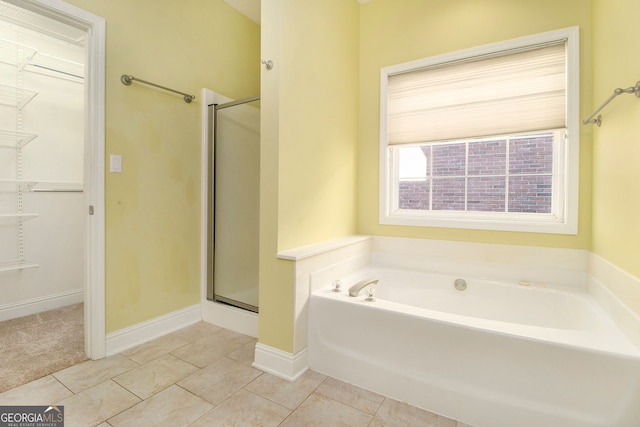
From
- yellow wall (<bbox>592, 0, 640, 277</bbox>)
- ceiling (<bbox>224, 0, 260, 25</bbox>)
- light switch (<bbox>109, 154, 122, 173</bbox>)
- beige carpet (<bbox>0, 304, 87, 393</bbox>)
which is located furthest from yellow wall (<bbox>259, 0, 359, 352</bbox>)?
yellow wall (<bbox>592, 0, 640, 277</bbox>)

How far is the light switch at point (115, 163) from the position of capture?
1.99m

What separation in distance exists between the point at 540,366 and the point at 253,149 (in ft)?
6.90

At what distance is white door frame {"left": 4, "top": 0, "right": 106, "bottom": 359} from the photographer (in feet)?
6.16

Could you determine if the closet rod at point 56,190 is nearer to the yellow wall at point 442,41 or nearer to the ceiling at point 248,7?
the ceiling at point 248,7

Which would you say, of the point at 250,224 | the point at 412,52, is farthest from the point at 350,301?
the point at 412,52

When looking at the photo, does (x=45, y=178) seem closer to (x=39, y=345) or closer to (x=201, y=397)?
(x=39, y=345)

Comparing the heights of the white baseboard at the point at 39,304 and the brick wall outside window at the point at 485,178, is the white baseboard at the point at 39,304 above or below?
below

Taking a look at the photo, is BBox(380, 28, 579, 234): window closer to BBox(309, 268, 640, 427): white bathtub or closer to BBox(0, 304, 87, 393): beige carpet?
BBox(309, 268, 640, 427): white bathtub

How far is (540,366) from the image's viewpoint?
1.28 m

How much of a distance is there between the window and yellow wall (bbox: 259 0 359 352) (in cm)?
47

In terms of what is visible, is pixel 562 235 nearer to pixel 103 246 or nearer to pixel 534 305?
pixel 534 305

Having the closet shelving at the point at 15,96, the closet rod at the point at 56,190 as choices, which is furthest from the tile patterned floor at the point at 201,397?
the closet shelving at the point at 15,96

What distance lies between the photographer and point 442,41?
2330 millimetres

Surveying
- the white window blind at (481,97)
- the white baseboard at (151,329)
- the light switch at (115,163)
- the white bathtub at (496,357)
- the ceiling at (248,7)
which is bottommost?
the white baseboard at (151,329)
